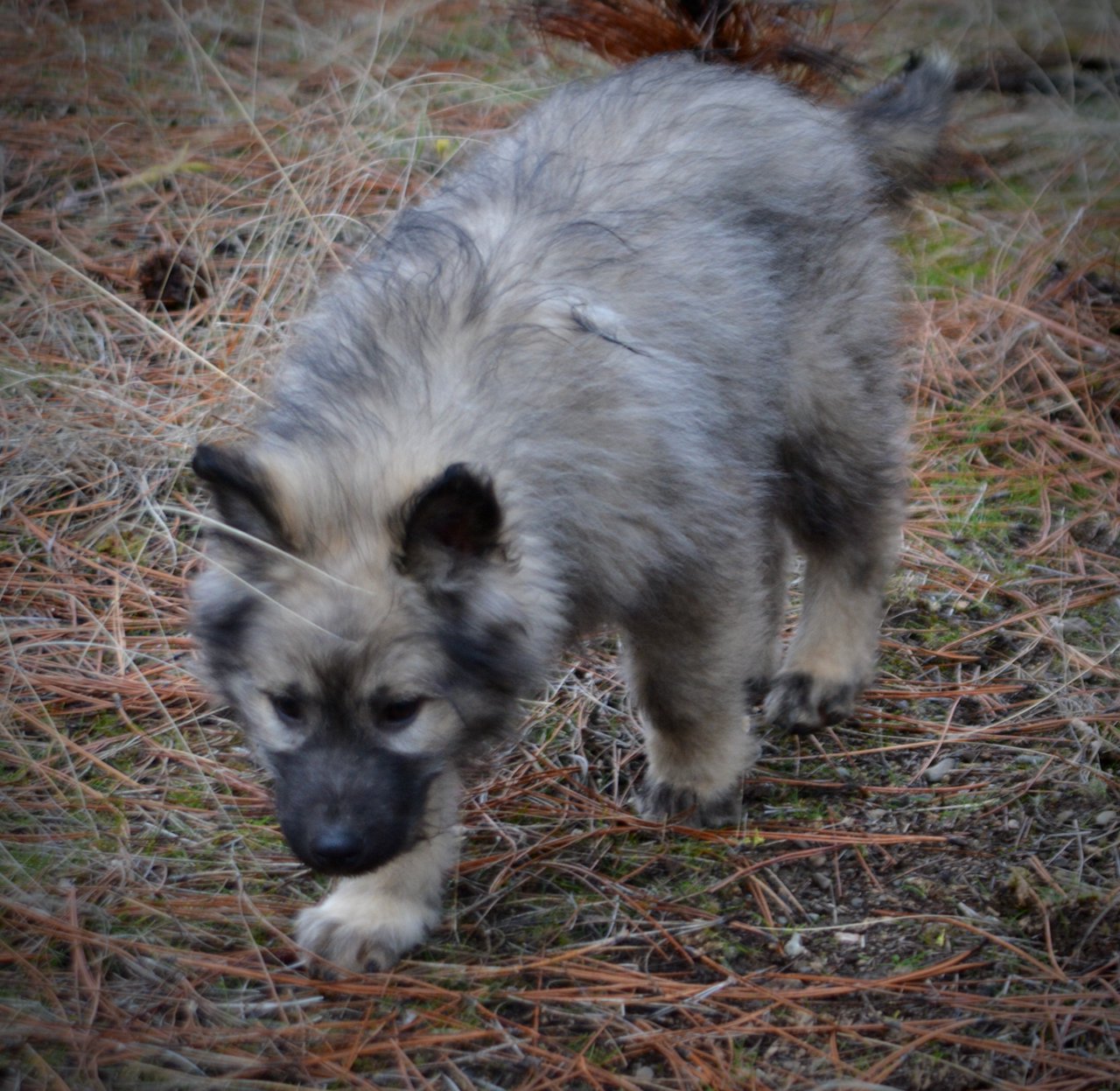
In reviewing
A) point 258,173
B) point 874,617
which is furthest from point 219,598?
point 258,173

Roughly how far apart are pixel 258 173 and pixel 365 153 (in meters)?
Answer: 0.51

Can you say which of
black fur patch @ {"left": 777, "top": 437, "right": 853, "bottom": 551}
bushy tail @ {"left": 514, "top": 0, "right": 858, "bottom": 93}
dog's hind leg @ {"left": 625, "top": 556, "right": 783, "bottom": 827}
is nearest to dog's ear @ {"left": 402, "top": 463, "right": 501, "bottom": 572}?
Answer: dog's hind leg @ {"left": 625, "top": 556, "right": 783, "bottom": 827}

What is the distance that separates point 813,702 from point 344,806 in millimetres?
1758

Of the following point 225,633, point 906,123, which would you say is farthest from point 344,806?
point 906,123

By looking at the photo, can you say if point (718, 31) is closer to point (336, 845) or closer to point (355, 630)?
point (355, 630)

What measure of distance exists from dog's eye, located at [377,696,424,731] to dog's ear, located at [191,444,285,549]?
42 centimetres

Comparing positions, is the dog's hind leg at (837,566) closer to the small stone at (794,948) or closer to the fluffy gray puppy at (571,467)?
the fluffy gray puppy at (571,467)

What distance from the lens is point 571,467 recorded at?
299 cm

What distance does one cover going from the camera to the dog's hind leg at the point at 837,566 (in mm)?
3938

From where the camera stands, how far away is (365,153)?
5.98m

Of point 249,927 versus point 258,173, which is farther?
point 258,173

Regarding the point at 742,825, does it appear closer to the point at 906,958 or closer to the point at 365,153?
the point at 906,958

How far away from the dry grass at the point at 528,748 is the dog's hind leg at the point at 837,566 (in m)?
0.13

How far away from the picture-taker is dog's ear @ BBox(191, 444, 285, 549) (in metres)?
2.71
